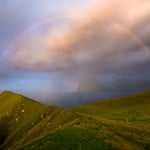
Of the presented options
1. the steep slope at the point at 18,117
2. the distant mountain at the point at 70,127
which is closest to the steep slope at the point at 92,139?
the distant mountain at the point at 70,127

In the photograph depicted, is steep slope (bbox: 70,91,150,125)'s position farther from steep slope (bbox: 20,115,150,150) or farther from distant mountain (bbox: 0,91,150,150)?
steep slope (bbox: 20,115,150,150)

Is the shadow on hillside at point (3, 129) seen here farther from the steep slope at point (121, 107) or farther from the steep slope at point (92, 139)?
the steep slope at point (92, 139)

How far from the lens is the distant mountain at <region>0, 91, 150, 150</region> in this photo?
45.6 meters

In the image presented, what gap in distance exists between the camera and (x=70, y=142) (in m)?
44.5

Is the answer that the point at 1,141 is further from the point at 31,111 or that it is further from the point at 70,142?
the point at 70,142

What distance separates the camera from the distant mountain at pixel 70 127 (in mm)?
45625

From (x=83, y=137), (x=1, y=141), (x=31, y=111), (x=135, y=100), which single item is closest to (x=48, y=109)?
(x=31, y=111)

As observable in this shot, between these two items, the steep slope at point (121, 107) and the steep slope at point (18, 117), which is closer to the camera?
the steep slope at point (121, 107)

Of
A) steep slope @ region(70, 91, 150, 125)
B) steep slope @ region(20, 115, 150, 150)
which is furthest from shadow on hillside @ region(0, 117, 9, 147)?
steep slope @ region(20, 115, 150, 150)

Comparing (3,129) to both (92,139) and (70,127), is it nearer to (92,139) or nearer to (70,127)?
(70,127)

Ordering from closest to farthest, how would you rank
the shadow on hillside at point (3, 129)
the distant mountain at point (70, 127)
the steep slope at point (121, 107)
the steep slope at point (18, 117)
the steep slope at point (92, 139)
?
the steep slope at point (92, 139), the distant mountain at point (70, 127), the steep slope at point (121, 107), the steep slope at point (18, 117), the shadow on hillside at point (3, 129)

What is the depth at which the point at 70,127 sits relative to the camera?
174ft

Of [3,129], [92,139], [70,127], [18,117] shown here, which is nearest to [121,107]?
[18,117]

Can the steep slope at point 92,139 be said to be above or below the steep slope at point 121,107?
below
